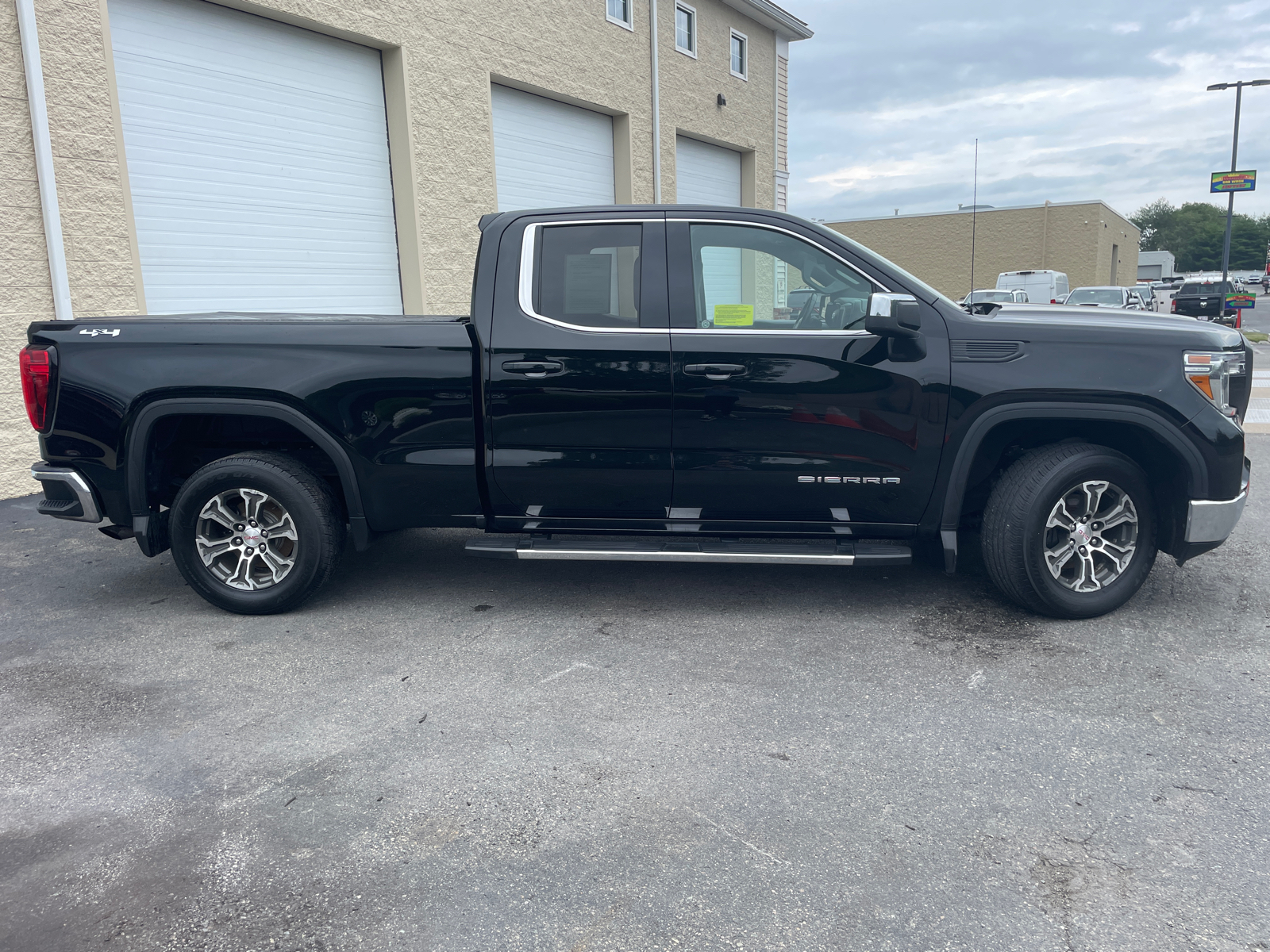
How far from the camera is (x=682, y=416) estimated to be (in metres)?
4.45

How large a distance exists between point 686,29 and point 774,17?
317 cm

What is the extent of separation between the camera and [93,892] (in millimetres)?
2539

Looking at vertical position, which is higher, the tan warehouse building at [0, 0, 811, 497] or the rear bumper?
the tan warehouse building at [0, 0, 811, 497]

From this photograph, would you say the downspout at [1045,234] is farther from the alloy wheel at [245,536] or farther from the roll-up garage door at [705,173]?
the alloy wheel at [245,536]

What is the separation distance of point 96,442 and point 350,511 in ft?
4.20

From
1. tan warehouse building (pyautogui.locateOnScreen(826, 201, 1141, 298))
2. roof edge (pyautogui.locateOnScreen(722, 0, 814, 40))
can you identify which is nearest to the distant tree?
tan warehouse building (pyautogui.locateOnScreen(826, 201, 1141, 298))

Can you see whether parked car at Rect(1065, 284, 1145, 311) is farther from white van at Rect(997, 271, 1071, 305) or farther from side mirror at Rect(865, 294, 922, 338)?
side mirror at Rect(865, 294, 922, 338)

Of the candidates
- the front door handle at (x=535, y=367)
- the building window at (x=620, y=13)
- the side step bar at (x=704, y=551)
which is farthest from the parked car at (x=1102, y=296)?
the front door handle at (x=535, y=367)

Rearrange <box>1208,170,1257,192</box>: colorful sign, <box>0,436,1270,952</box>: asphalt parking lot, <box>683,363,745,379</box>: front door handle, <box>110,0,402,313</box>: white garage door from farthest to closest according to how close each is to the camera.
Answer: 1. <box>1208,170,1257,192</box>: colorful sign
2. <box>110,0,402,313</box>: white garage door
3. <box>683,363,745,379</box>: front door handle
4. <box>0,436,1270,952</box>: asphalt parking lot

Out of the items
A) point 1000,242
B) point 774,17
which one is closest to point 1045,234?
point 1000,242

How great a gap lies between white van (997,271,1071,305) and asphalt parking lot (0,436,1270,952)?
2838cm

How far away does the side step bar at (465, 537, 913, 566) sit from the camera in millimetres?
4410

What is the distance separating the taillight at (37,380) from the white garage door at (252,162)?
4.44 m

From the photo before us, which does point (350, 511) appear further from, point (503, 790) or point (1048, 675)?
point (1048, 675)
